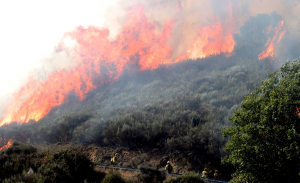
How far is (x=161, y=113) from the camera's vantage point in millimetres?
24531

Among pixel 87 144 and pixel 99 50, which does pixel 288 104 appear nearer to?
pixel 87 144

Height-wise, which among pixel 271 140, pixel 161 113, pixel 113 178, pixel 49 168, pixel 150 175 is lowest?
pixel 150 175

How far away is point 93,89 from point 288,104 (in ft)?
109

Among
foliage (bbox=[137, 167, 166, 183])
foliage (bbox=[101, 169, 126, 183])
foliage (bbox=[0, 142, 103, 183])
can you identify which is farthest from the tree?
foliage (bbox=[0, 142, 103, 183])

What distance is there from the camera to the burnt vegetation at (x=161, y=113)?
1846 centimetres

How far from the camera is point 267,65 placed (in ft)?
129

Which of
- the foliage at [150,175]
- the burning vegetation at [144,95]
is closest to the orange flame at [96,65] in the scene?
the burning vegetation at [144,95]

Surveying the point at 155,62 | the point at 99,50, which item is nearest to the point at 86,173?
the point at 99,50

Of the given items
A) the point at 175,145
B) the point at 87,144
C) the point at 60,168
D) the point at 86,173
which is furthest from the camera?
the point at 87,144

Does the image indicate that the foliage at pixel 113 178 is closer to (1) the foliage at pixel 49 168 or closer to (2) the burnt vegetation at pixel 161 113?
(1) the foliage at pixel 49 168

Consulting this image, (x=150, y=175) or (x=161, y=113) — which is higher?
(x=161, y=113)

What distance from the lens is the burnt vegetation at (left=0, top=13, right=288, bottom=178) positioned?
60.6 feet

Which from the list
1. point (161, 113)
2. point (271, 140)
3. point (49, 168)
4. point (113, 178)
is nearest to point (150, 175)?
point (113, 178)

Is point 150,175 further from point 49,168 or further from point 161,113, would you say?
point 161,113
